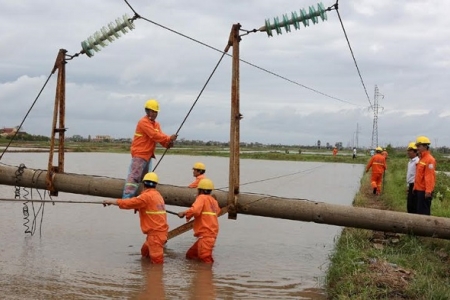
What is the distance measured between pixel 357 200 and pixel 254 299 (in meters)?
9.61

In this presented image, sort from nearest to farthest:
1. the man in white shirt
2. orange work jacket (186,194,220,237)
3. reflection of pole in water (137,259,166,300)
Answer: reflection of pole in water (137,259,166,300) → orange work jacket (186,194,220,237) → the man in white shirt

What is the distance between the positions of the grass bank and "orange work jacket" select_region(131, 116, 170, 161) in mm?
3579

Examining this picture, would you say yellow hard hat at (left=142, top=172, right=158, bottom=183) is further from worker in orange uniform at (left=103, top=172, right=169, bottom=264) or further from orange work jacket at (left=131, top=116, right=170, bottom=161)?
orange work jacket at (left=131, top=116, right=170, bottom=161)

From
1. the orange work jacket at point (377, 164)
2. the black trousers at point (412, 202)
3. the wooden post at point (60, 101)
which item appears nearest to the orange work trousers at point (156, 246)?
the wooden post at point (60, 101)

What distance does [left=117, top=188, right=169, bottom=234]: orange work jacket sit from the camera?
9.09m

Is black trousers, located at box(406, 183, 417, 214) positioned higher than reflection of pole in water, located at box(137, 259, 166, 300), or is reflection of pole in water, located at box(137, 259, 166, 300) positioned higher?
black trousers, located at box(406, 183, 417, 214)

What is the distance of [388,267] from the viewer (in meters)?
7.69

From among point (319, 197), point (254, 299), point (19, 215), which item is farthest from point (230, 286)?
point (319, 197)

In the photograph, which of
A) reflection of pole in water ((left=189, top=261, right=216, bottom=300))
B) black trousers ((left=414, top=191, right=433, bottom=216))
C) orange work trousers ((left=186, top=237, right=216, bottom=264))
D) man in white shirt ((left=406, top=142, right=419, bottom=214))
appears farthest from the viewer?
man in white shirt ((left=406, top=142, right=419, bottom=214))

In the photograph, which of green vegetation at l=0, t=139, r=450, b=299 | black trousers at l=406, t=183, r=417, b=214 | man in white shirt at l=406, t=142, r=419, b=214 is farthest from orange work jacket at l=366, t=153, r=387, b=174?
green vegetation at l=0, t=139, r=450, b=299

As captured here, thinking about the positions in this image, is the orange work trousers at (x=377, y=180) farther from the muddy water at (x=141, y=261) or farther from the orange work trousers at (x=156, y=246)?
the orange work trousers at (x=156, y=246)

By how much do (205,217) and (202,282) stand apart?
1.32m

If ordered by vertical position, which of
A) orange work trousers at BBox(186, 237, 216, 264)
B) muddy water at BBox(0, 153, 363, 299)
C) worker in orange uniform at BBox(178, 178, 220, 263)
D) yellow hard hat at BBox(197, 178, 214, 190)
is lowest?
muddy water at BBox(0, 153, 363, 299)

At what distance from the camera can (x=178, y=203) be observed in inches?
411
